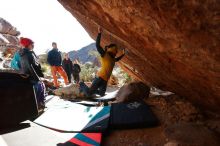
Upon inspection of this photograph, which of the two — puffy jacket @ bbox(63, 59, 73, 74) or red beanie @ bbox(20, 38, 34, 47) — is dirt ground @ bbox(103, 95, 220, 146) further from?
puffy jacket @ bbox(63, 59, 73, 74)

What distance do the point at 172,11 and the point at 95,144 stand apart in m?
2.61

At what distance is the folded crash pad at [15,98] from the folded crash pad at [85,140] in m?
1.24

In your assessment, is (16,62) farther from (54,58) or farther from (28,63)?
(54,58)

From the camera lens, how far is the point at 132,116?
5629 mm

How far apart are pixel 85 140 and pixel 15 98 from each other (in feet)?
5.35

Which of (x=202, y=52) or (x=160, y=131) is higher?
(x=202, y=52)

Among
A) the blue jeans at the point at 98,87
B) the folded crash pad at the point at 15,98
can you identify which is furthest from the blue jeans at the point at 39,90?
the blue jeans at the point at 98,87

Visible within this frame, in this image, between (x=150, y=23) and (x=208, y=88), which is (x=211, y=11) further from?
(x=208, y=88)

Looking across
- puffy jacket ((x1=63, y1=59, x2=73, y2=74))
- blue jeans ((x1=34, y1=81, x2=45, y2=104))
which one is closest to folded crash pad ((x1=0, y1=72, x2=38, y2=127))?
blue jeans ((x1=34, y1=81, x2=45, y2=104))

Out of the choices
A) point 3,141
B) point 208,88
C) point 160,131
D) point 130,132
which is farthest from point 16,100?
point 208,88

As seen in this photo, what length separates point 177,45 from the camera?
409cm

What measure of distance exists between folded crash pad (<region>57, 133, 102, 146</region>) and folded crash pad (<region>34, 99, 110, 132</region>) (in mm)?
208

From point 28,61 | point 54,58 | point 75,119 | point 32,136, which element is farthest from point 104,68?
point 54,58

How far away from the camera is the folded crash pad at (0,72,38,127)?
4.79 m
